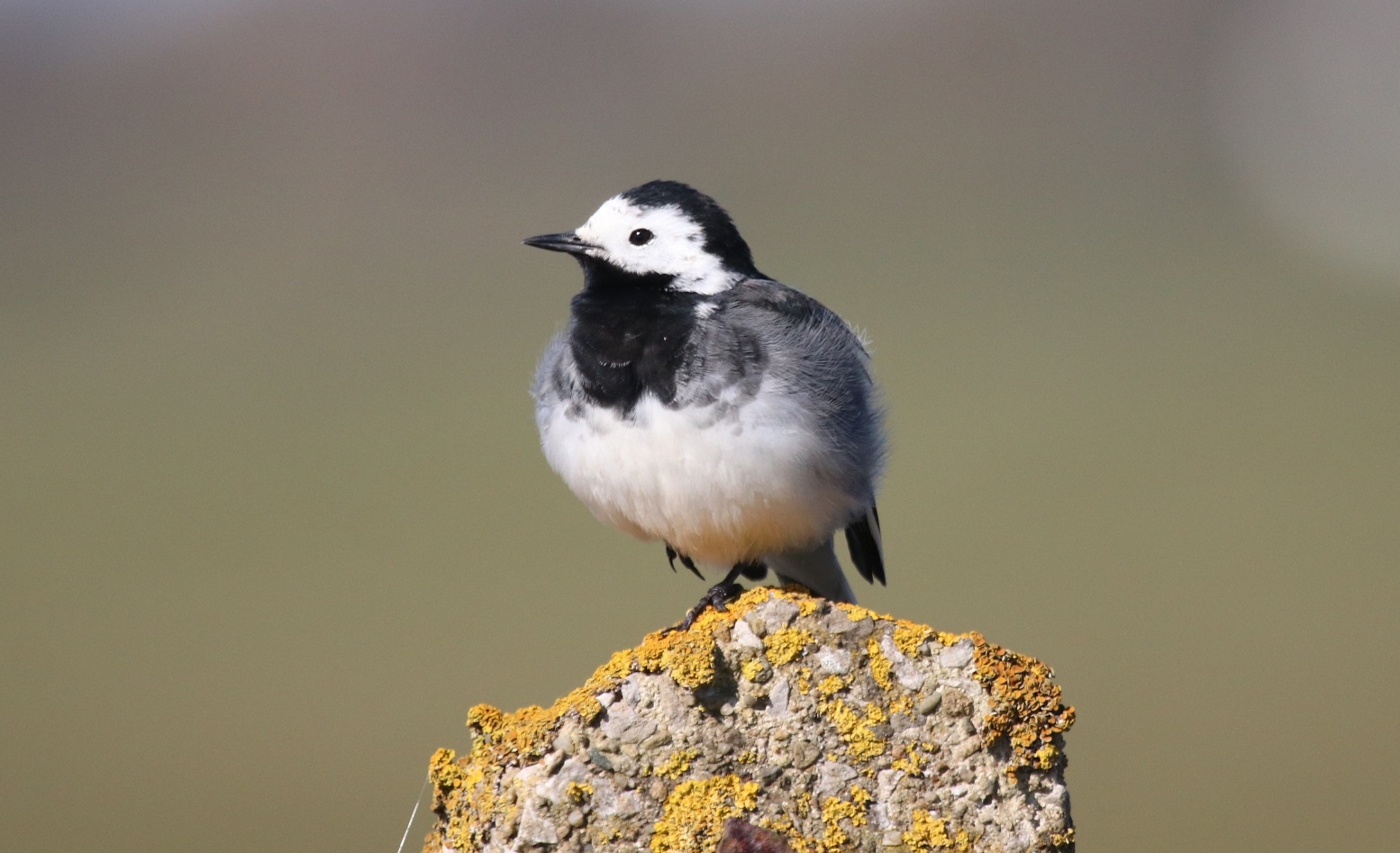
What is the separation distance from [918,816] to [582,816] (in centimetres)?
90

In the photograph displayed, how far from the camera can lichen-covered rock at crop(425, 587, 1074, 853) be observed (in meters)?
Answer: 3.57

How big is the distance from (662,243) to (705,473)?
3.82 ft

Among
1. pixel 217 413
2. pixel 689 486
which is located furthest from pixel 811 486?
pixel 217 413

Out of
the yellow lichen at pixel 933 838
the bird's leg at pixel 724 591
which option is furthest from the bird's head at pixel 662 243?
the yellow lichen at pixel 933 838

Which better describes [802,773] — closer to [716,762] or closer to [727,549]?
[716,762]

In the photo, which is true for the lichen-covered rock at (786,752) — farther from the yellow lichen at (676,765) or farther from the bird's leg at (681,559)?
the bird's leg at (681,559)

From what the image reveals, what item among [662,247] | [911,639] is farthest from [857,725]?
[662,247]

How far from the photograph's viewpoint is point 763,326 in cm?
565

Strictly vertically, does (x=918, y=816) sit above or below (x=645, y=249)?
below

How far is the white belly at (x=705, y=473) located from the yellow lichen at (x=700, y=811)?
1.98 meters

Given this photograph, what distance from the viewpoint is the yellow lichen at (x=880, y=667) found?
148 inches

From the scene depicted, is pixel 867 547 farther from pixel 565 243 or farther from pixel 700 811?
pixel 700 811

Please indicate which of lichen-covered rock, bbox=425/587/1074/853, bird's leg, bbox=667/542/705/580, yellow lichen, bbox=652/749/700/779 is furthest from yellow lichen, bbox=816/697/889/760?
bird's leg, bbox=667/542/705/580

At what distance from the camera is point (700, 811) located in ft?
11.7
